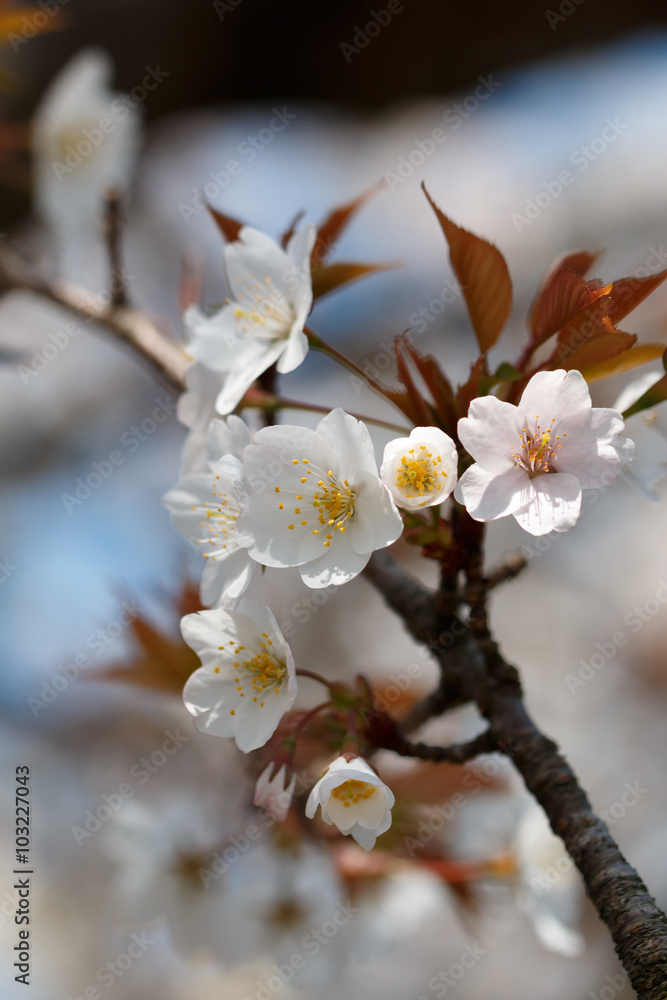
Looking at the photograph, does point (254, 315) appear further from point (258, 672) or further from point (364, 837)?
point (364, 837)

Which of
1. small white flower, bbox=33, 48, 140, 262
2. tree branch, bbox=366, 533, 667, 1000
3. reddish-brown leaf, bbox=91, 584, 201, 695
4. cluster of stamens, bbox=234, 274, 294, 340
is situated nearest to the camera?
tree branch, bbox=366, 533, 667, 1000

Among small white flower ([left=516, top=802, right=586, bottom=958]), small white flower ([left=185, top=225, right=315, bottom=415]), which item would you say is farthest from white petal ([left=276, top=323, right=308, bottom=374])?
small white flower ([left=516, top=802, right=586, bottom=958])

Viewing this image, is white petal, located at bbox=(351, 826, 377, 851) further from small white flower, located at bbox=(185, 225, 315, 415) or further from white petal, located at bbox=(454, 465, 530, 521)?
small white flower, located at bbox=(185, 225, 315, 415)

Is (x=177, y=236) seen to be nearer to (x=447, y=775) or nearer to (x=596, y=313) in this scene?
(x=447, y=775)

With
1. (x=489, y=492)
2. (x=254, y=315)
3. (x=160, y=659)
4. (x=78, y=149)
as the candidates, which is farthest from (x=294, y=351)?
(x=78, y=149)

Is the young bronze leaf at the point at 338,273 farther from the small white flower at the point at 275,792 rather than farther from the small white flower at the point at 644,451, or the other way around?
the small white flower at the point at 275,792

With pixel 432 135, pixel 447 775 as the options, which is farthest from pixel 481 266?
pixel 432 135
